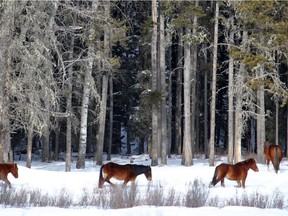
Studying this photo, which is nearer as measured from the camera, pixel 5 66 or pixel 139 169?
pixel 139 169

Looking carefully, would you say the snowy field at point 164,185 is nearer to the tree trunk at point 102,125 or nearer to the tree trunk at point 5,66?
the tree trunk at point 5,66

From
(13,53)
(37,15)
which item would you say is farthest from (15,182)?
(37,15)

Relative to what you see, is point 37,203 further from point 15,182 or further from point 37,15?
point 37,15

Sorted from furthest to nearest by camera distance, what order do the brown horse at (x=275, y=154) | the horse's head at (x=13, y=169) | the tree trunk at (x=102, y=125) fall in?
the tree trunk at (x=102, y=125), the brown horse at (x=275, y=154), the horse's head at (x=13, y=169)

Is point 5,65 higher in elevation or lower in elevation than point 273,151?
higher

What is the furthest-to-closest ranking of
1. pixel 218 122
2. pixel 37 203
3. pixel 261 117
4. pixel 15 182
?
1. pixel 218 122
2. pixel 261 117
3. pixel 15 182
4. pixel 37 203

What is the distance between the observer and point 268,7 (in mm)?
24344

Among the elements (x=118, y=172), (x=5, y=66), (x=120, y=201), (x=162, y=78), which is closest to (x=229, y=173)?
(x=118, y=172)

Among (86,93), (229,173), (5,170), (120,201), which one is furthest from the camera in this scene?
(86,93)

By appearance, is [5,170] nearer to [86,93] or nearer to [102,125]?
[86,93]

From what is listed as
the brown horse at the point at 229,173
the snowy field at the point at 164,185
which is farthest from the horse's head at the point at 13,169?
the brown horse at the point at 229,173

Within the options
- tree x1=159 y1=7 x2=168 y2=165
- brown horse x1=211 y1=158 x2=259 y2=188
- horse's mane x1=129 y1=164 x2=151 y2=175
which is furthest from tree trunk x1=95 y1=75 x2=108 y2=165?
brown horse x1=211 y1=158 x2=259 y2=188

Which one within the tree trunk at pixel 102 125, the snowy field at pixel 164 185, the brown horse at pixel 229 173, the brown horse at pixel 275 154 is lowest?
the snowy field at pixel 164 185

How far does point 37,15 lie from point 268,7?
36.9ft
